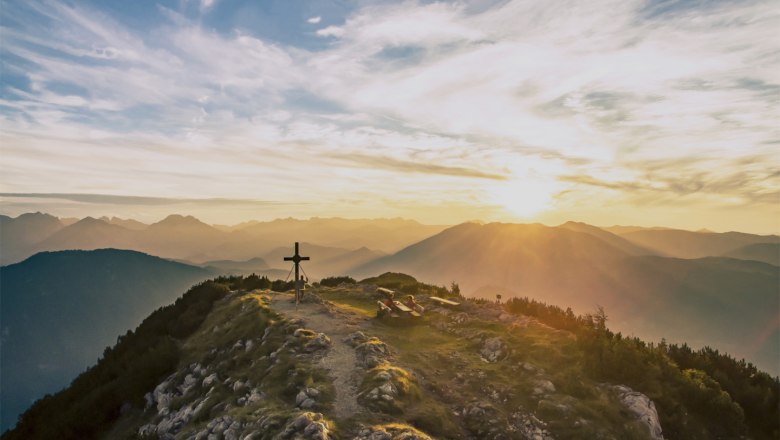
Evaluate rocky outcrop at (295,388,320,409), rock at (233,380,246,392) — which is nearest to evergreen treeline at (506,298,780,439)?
rocky outcrop at (295,388,320,409)

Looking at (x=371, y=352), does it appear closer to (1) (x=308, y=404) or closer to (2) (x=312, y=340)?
(2) (x=312, y=340)

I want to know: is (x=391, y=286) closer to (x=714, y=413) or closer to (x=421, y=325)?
(x=421, y=325)

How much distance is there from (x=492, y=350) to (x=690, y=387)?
30.2 ft

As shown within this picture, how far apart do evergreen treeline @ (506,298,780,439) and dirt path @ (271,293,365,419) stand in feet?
37.3

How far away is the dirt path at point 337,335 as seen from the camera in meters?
17.5

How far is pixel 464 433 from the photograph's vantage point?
16.4m

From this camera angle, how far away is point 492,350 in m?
23.0

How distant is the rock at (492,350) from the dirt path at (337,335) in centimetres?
725

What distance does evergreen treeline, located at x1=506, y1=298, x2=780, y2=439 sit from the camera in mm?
18297

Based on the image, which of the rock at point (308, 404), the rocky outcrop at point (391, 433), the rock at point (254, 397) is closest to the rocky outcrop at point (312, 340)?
the rock at point (254, 397)

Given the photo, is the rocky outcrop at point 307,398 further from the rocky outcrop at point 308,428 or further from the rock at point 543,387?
the rock at point 543,387

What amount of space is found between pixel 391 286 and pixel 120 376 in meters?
24.2

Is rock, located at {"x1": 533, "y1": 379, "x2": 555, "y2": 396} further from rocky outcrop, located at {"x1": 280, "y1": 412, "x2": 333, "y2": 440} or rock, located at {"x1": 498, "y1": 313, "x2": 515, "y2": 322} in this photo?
rocky outcrop, located at {"x1": 280, "y1": 412, "x2": 333, "y2": 440}

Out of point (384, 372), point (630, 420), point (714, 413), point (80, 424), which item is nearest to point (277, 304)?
point (80, 424)
